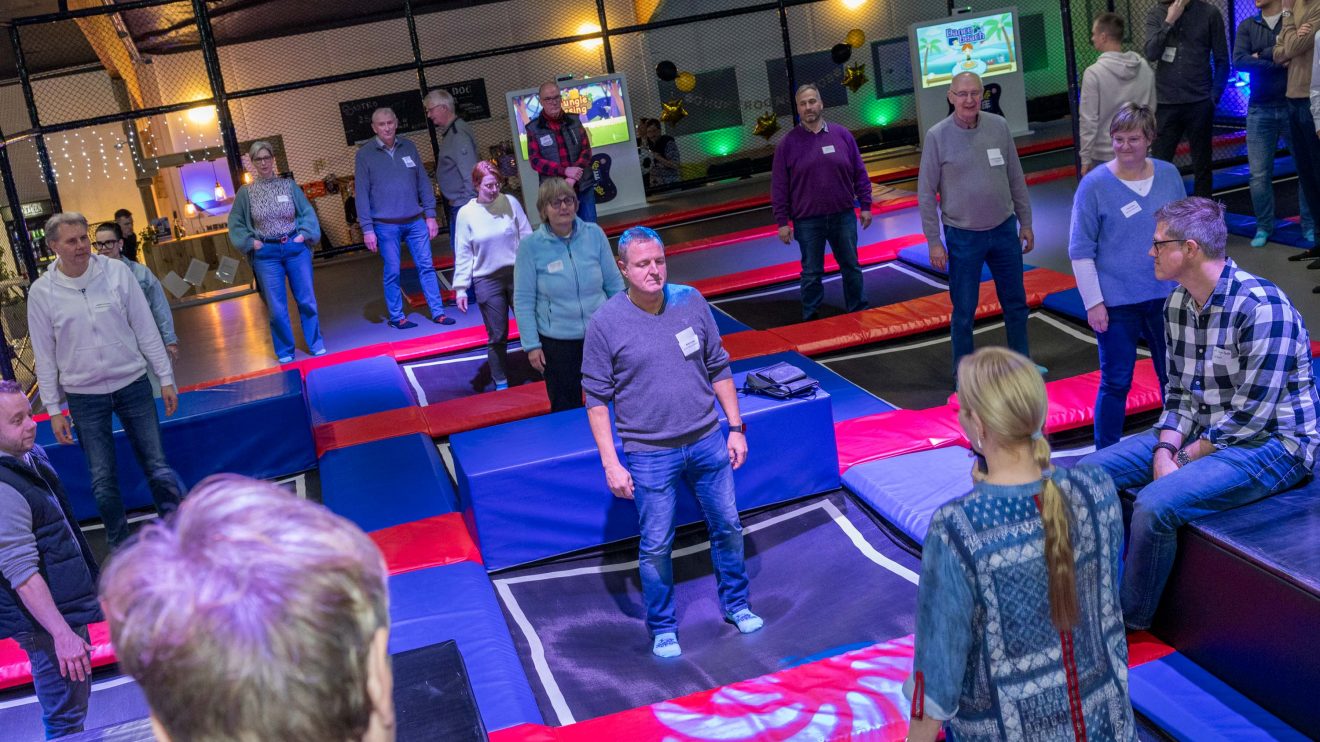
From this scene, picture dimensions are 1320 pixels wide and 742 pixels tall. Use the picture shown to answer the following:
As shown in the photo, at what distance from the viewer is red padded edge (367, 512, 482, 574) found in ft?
14.7

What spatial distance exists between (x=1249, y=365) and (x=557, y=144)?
20.2 ft

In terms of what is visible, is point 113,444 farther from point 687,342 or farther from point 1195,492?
point 1195,492

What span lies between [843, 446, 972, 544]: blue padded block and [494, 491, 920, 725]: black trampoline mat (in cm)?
9

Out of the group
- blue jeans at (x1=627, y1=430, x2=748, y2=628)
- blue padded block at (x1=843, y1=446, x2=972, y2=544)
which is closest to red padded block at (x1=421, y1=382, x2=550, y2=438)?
blue padded block at (x1=843, y1=446, x2=972, y2=544)

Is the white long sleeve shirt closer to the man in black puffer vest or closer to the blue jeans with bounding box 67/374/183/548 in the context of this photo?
the blue jeans with bounding box 67/374/183/548

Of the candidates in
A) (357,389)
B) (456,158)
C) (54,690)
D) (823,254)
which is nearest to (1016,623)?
(54,690)

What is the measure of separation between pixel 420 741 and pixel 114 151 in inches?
633

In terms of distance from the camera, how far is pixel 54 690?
3385 millimetres

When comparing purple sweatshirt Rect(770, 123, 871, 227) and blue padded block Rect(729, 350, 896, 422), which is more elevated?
purple sweatshirt Rect(770, 123, 871, 227)

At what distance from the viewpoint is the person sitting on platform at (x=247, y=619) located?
103 cm

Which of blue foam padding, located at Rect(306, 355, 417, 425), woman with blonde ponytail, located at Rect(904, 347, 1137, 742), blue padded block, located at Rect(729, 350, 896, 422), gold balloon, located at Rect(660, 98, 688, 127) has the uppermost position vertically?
gold balloon, located at Rect(660, 98, 688, 127)

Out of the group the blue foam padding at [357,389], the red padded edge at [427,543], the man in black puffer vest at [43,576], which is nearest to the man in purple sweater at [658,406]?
the red padded edge at [427,543]

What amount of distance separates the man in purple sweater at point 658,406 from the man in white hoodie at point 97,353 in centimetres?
225

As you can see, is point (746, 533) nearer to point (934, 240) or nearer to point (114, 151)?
point (934, 240)
